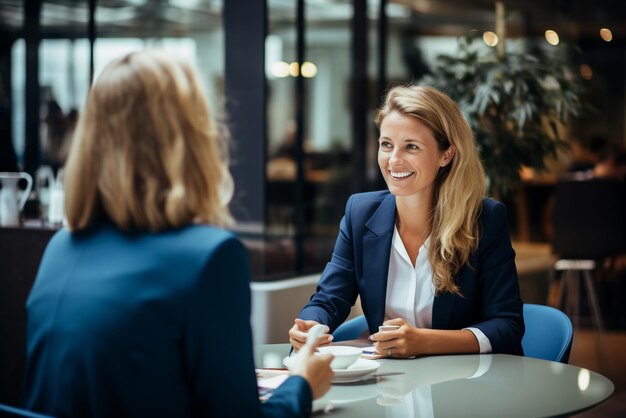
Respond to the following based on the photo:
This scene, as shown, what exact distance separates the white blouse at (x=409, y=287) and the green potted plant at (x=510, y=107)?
2615mm

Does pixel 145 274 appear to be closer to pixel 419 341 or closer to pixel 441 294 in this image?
pixel 419 341

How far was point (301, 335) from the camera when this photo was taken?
244 cm

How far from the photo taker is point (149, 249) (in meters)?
1.50

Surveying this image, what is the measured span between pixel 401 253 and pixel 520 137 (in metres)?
2.82

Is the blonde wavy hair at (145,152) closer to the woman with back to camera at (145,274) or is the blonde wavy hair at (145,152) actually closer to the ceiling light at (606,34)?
the woman with back to camera at (145,274)

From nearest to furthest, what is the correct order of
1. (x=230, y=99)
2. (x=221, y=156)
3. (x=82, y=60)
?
(x=221, y=156)
(x=230, y=99)
(x=82, y=60)

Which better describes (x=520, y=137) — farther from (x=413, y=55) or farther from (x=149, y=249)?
(x=149, y=249)

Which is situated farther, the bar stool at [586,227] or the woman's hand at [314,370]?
the bar stool at [586,227]

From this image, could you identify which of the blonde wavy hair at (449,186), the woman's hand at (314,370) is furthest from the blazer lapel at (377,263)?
the woman's hand at (314,370)

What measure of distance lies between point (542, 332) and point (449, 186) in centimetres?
53

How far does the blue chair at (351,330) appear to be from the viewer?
Result: 9.78 feet

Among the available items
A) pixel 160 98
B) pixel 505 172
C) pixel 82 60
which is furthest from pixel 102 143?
pixel 82 60

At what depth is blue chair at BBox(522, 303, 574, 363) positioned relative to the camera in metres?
2.69

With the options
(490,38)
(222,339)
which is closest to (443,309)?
(222,339)
